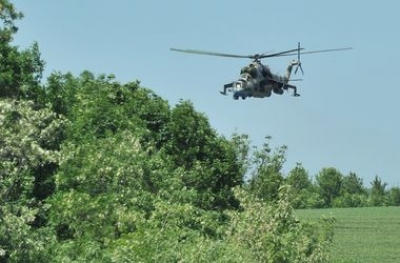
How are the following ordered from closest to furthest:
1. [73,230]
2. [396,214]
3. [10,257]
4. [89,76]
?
[10,257] → [73,230] → [89,76] → [396,214]

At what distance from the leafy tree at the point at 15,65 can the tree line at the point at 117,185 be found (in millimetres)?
50

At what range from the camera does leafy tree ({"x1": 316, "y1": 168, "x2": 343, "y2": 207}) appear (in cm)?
18962

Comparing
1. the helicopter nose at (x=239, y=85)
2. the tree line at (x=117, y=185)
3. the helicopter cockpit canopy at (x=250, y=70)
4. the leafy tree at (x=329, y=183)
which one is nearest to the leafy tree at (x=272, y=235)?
the tree line at (x=117, y=185)

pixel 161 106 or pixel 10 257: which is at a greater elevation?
pixel 161 106

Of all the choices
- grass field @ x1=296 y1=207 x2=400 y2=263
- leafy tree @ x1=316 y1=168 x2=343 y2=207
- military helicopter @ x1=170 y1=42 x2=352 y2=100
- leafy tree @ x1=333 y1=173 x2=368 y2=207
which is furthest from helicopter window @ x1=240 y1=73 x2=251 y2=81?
leafy tree @ x1=316 y1=168 x2=343 y2=207

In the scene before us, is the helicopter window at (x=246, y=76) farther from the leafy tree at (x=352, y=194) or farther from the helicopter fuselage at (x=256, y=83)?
the leafy tree at (x=352, y=194)

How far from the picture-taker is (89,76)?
163 feet

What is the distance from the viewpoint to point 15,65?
41.5m

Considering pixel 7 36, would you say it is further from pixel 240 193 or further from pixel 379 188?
pixel 379 188

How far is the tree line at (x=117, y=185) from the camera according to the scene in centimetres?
2309

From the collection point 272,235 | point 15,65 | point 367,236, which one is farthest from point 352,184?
point 272,235

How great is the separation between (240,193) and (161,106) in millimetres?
20979

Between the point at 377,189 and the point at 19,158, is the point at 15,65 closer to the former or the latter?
the point at 19,158

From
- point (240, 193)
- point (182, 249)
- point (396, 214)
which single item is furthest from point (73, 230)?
point (396, 214)
